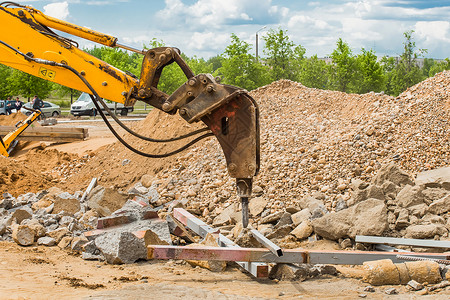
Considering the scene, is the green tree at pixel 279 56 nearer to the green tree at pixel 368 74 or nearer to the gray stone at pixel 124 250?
the green tree at pixel 368 74

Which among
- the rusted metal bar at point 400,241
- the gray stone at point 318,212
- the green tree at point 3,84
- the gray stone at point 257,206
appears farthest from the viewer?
the green tree at point 3,84

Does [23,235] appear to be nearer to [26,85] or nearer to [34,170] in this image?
[34,170]

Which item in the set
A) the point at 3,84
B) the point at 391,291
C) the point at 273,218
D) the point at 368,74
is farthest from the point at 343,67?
the point at 3,84

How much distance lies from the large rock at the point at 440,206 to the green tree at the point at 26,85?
3535 cm

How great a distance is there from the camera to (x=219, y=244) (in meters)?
6.66

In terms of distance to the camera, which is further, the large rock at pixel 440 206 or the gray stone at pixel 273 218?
the gray stone at pixel 273 218

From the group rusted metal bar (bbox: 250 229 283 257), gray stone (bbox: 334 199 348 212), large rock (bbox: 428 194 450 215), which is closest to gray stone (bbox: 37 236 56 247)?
rusted metal bar (bbox: 250 229 283 257)

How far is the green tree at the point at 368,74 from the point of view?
2970 cm

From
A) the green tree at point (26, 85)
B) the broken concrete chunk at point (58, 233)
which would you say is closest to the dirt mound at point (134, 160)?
the broken concrete chunk at point (58, 233)

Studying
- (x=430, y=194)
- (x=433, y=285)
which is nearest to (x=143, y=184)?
(x=430, y=194)

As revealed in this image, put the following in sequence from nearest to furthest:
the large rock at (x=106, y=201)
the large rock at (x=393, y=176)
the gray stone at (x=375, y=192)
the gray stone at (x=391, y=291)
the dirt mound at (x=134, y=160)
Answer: the gray stone at (x=391, y=291), the gray stone at (x=375, y=192), the large rock at (x=393, y=176), the large rock at (x=106, y=201), the dirt mound at (x=134, y=160)

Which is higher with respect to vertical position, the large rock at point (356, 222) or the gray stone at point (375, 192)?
the gray stone at point (375, 192)

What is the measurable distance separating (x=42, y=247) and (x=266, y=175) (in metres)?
4.05

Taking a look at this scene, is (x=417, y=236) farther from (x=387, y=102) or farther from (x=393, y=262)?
(x=387, y=102)
